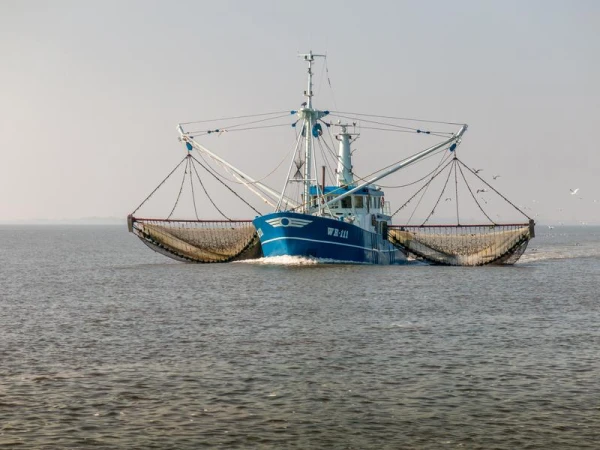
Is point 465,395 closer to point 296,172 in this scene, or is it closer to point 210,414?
point 210,414

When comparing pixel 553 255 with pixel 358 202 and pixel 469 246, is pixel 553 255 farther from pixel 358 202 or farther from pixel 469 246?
pixel 358 202

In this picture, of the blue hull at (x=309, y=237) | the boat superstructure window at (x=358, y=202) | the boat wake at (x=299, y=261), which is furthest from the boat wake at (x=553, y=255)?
the boat wake at (x=299, y=261)

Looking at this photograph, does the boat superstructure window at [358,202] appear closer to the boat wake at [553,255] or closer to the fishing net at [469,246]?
the fishing net at [469,246]

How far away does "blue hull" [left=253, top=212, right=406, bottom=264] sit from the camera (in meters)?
64.1

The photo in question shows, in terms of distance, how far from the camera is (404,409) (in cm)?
2156

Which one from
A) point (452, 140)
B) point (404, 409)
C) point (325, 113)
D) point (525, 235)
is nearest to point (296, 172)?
point (325, 113)

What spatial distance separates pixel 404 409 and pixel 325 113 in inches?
2016

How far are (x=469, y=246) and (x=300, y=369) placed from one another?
54053 mm

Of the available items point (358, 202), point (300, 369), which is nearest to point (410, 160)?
point (358, 202)

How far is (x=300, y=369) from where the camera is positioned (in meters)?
26.6

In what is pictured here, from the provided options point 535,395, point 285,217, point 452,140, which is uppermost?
point 452,140

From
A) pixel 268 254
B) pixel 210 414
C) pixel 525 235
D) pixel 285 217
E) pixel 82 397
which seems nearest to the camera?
pixel 210 414

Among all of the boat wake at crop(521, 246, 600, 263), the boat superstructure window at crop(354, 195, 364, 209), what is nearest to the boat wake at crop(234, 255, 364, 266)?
the boat superstructure window at crop(354, 195, 364, 209)

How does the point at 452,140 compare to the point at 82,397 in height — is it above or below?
above
